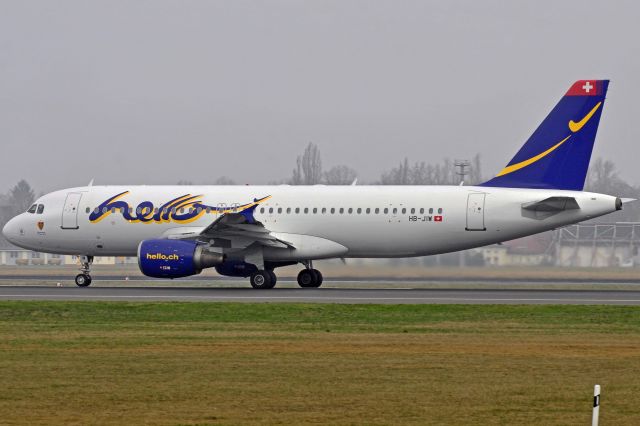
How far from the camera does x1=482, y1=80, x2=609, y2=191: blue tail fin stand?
136 ft

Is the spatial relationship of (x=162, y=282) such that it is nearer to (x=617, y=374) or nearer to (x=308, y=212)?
(x=308, y=212)

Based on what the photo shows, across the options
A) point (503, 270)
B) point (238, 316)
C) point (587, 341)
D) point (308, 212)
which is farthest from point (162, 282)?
point (587, 341)

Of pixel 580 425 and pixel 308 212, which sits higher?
pixel 308 212

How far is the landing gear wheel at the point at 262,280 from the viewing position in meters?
42.6

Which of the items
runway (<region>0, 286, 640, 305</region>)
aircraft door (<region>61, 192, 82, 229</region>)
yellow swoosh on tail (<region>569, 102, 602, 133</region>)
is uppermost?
yellow swoosh on tail (<region>569, 102, 602, 133</region>)

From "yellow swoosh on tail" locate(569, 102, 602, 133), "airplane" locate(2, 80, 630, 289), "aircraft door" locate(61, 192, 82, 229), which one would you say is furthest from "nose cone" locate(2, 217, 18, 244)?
"yellow swoosh on tail" locate(569, 102, 602, 133)

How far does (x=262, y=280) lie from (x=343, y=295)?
192 inches

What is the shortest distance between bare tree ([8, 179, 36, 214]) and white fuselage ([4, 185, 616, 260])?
8641 centimetres

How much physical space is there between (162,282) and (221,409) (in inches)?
1472

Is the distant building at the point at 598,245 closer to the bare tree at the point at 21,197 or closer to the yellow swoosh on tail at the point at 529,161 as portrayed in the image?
the yellow swoosh on tail at the point at 529,161

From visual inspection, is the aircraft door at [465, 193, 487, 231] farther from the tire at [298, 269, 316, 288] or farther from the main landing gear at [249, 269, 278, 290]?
the main landing gear at [249, 269, 278, 290]

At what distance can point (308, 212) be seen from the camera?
43969 millimetres

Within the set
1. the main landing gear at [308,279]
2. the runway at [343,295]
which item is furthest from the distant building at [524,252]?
the runway at [343,295]

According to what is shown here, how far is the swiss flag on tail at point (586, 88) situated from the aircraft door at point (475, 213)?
515 cm
